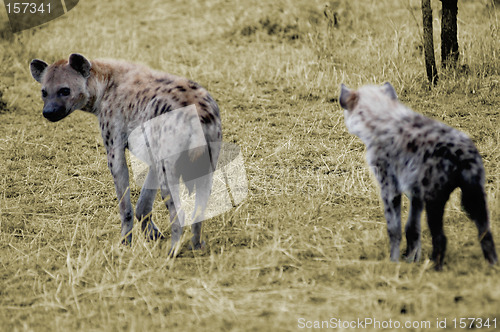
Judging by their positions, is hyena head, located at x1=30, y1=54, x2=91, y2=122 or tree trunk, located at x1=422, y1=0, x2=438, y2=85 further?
tree trunk, located at x1=422, y1=0, x2=438, y2=85

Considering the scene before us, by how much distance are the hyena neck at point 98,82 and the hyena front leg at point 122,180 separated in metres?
0.36

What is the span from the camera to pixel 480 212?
300 cm

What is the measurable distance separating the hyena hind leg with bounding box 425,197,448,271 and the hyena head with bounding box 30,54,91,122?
7.65ft

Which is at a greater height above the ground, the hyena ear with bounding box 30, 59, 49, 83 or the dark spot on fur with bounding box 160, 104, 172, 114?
the hyena ear with bounding box 30, 59, 49, 83

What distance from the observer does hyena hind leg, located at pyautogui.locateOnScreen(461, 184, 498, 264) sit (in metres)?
2.94

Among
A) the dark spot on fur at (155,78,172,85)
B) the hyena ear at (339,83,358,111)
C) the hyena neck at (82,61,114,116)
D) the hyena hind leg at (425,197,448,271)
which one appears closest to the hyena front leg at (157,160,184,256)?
the dark spot on fur at (155,78,172,85)

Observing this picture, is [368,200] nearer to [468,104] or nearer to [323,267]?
[323,267]

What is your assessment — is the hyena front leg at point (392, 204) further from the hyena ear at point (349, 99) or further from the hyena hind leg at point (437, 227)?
the hyena ear at point (349, 99)

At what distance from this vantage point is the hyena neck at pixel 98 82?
14.1ft

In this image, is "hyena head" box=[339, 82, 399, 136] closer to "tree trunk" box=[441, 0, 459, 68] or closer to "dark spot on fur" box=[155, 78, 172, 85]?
"dark spot on fur" box=[155, 78, 172, 85]

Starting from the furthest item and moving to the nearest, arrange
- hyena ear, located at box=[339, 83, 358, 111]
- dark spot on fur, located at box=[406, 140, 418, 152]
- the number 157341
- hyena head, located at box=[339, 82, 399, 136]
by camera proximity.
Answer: the number 157341, hyena ear, located at box=[339, 83, 358, 111], hyena head, located at box=[339, 82, 399, 136], dark spot on fur, located at box=[406, 140, 418, 152]

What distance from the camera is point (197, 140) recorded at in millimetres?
3641

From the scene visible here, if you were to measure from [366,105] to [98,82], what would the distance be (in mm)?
1766

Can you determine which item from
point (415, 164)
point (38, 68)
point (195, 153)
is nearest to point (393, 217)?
point (415, 164)
